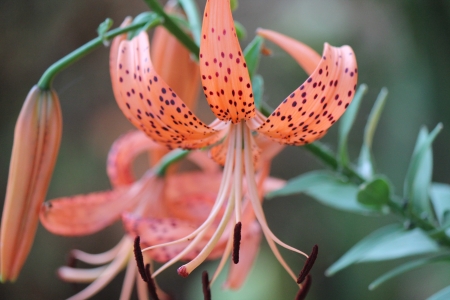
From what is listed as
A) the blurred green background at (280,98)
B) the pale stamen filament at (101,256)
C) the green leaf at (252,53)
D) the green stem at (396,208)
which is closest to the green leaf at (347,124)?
the green stem at (396,208)

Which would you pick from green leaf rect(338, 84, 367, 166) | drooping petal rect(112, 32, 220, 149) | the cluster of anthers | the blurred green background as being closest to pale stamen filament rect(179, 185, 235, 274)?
the cluster of anthers

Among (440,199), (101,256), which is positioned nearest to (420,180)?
(440,199)

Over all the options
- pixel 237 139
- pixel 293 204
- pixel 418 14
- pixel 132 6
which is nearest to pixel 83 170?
pixel 132 6

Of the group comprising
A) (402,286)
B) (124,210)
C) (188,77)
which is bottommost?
(402,286)

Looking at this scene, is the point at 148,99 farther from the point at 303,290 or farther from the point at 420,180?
the point at 420,180

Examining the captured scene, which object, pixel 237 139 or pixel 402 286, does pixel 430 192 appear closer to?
pixel 237 139

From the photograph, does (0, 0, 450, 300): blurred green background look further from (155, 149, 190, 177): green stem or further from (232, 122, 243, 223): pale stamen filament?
(232, 122, 243, 223): pale stamen filament

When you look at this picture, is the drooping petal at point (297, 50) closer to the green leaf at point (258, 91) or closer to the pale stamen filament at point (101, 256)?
the green leaf at point (258, 91)
